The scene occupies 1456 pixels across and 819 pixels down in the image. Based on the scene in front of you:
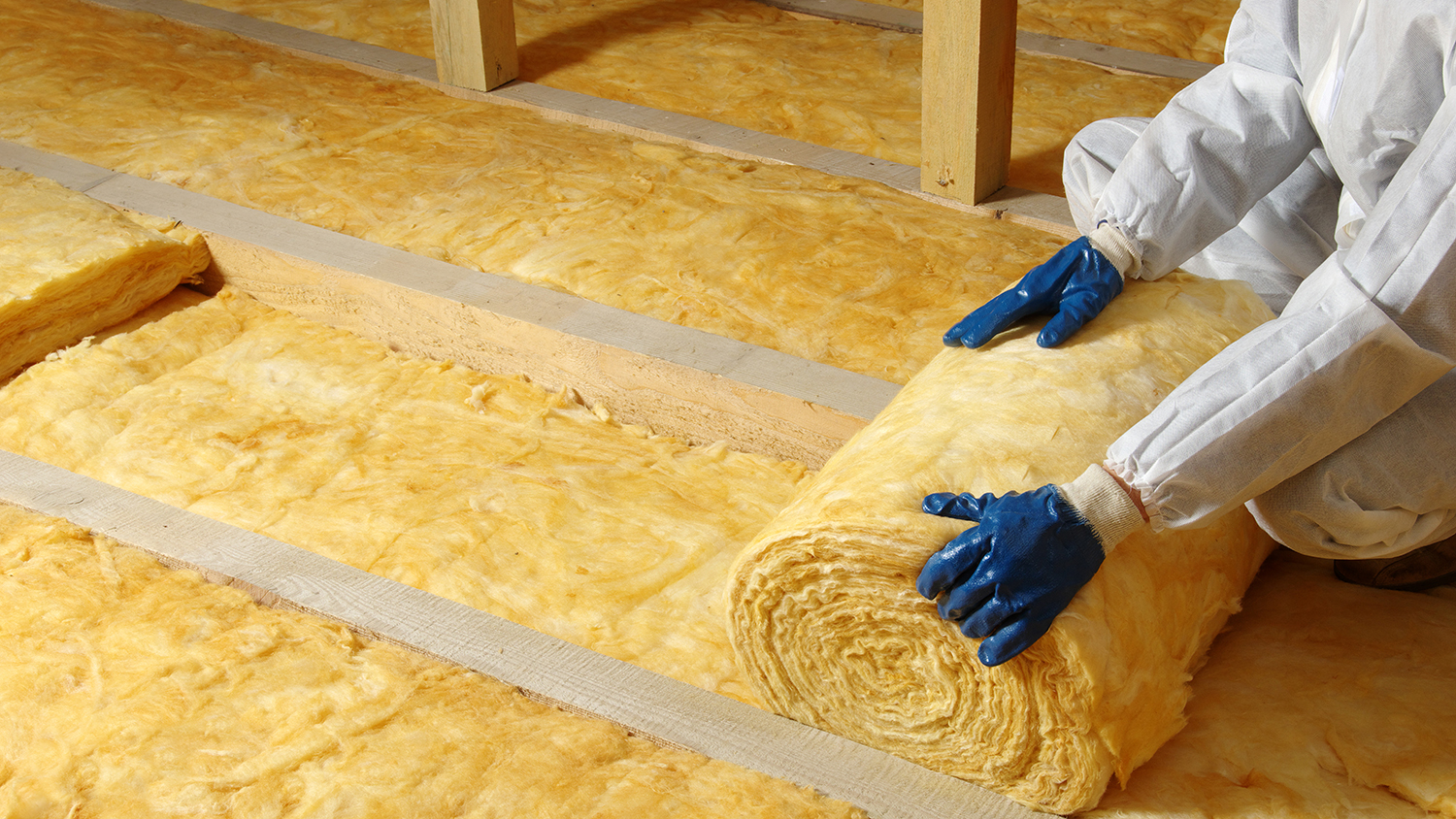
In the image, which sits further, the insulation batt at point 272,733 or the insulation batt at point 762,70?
the insulation batt at point 762,70

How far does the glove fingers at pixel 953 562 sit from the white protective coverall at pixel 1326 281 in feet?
0.93

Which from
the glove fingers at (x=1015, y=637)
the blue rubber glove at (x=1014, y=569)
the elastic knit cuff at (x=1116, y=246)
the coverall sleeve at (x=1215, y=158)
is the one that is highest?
the coverall sleeve at (x=1215, y=158)

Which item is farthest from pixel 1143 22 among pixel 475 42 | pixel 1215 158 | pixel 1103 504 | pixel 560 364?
pixel 1103 504

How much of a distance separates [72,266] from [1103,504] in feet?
10.7

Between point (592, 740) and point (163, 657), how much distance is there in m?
0.98

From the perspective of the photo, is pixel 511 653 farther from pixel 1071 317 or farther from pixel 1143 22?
pixel 1143 22

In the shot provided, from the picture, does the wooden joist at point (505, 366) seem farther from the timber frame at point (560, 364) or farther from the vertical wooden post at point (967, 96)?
the vertical wooden post at point (967, 96)

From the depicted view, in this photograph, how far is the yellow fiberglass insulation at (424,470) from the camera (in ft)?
9.40

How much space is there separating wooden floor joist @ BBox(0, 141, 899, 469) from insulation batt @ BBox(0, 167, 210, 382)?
13cm

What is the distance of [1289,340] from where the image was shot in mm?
2010

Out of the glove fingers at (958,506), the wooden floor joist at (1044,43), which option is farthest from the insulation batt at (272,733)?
the wooden floor joist at (1044,43)

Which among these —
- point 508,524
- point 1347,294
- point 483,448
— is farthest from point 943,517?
point 483,448

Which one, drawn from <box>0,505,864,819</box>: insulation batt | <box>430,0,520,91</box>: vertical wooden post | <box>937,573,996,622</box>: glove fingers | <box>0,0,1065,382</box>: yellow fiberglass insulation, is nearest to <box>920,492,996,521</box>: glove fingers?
<box>937,573,996,622</box>: glove fingers

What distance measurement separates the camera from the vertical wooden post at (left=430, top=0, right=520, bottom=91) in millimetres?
5090
